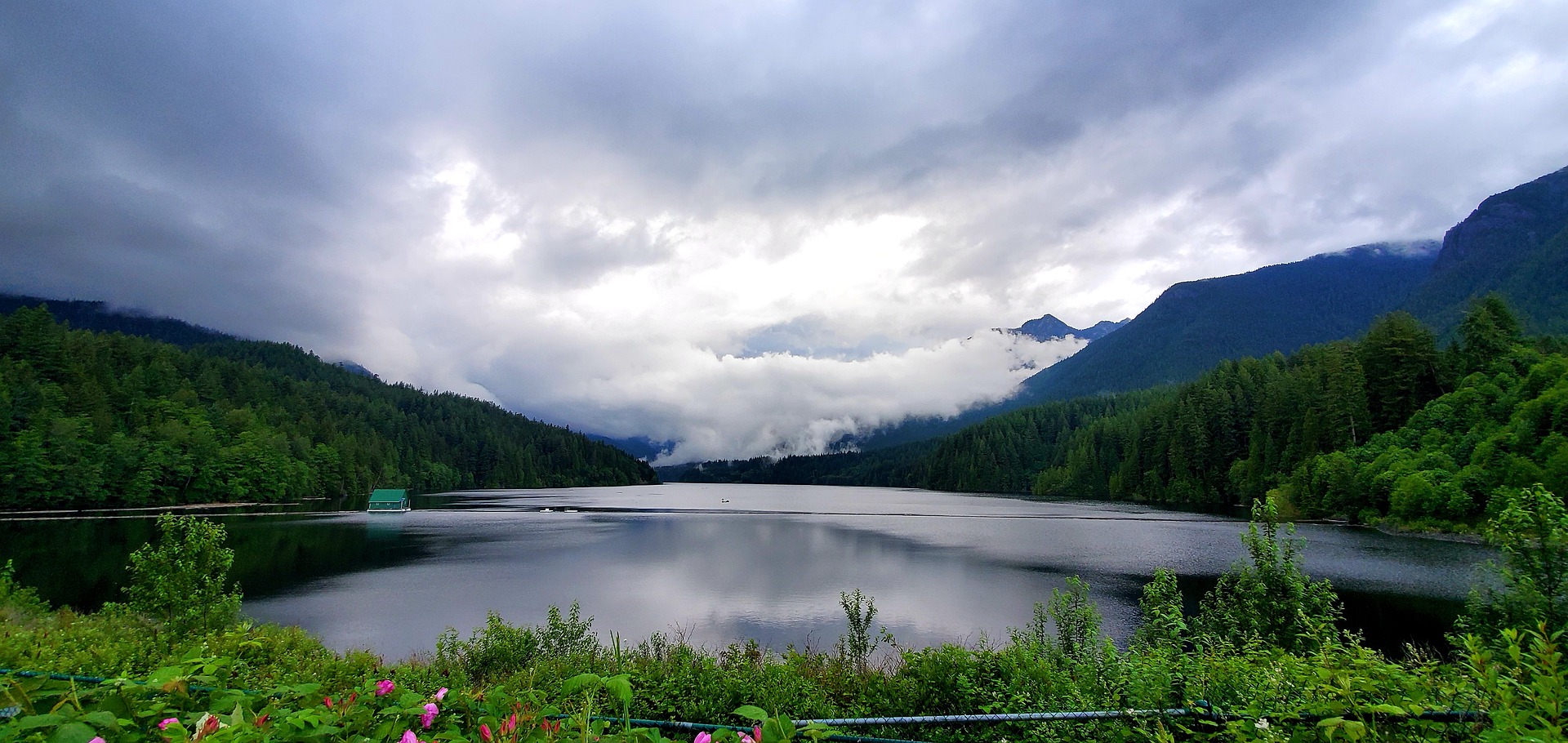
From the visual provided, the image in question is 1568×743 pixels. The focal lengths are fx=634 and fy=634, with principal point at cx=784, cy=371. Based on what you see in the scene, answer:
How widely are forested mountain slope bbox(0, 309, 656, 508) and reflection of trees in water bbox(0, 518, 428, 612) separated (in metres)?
17.4

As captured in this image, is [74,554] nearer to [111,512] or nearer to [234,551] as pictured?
[234,551]

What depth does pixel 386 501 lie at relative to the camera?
78875 millimetres

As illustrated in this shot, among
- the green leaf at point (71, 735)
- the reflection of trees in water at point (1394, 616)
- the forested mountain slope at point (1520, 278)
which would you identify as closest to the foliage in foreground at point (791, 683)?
the green leaf at point (71, 735)

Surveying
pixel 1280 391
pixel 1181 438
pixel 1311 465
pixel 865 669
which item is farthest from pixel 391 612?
pixel 1181 438

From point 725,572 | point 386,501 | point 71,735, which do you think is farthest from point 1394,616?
point 386,501

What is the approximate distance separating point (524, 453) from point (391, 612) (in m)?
176

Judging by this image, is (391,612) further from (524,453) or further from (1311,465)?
(524,453)

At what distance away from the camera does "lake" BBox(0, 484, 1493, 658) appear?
77.5 ft

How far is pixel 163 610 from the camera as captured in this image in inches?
492

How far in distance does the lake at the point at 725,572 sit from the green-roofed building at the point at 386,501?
14.0 meters

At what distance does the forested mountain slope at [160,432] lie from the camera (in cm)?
6788

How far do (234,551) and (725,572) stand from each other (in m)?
32.0

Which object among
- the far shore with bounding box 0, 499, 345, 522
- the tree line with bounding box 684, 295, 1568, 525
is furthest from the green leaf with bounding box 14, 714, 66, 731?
the far shore with bounding box 0, 499, 345, 522

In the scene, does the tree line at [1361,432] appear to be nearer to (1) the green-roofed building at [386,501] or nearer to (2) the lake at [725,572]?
(2) the lake at [725,572]
